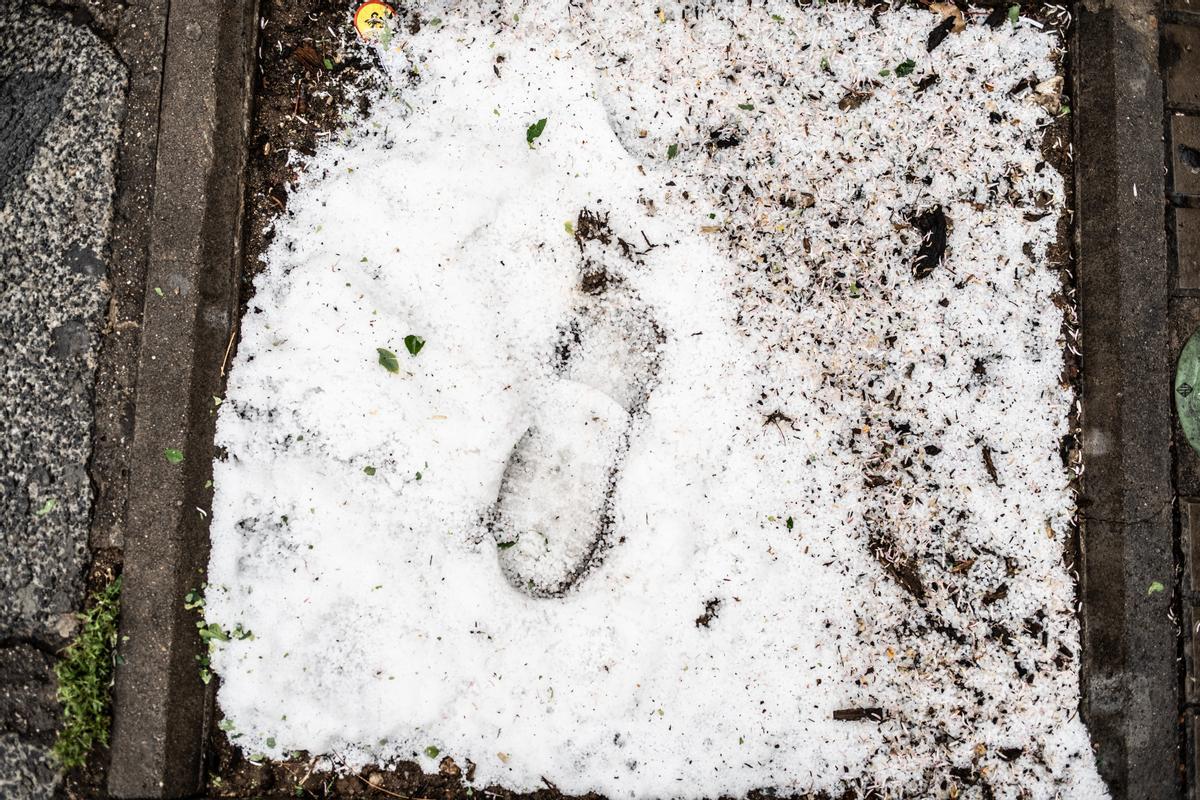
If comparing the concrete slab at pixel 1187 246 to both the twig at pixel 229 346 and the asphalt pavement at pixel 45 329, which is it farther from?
the asphalt pavement at pixel 45 329

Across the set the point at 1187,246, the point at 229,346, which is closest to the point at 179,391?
the point at 229,346

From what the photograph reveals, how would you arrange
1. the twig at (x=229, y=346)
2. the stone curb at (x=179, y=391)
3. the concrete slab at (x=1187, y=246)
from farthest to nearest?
1. the concrete slab at (x=1187, y=246)
2. the twig at (x=229, y=346)
3. the stone curb at (x=179, y=391)

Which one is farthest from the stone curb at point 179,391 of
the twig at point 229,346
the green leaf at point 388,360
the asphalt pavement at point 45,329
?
Answer: the green leaf at point 388,360

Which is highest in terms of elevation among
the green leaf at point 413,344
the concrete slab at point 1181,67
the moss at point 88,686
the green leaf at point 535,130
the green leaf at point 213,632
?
the concrete slab at point 1181,67

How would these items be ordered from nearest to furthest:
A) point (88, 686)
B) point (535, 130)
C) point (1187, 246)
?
point (88, 686), point (535, 130), point (1187, 246)

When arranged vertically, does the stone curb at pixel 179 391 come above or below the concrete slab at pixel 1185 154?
below

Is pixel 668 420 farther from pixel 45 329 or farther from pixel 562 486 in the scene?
pixel 45 329

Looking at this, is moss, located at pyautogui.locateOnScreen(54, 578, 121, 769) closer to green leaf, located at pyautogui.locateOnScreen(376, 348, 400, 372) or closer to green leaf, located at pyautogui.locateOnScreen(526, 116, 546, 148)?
green leaf, located at pyautogui.locateOnScreen(376, 348, 400, 372)
